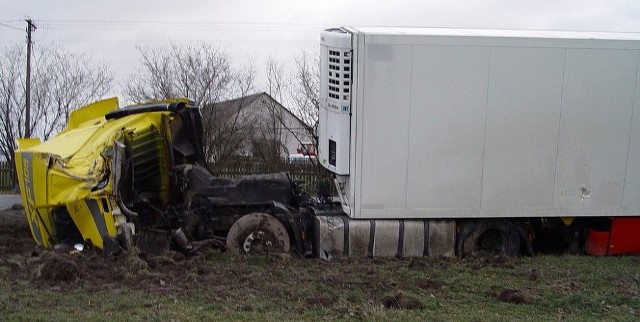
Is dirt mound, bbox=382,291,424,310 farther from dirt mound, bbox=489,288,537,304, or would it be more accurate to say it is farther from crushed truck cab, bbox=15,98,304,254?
crushed truck cab, bbox=15,98,304,254

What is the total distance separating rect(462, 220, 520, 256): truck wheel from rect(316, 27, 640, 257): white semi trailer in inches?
0.9

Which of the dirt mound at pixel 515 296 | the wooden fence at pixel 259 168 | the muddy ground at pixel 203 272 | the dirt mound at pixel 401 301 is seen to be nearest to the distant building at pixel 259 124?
the wooden fence at pixel 259 168

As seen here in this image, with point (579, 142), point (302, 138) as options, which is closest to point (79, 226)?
point (579, 142)

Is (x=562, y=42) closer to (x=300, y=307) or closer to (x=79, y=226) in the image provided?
(x=300, y=307)

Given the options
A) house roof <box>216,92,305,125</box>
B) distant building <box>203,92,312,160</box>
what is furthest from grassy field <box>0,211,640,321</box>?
house roof <box>216,92,305,125</box>

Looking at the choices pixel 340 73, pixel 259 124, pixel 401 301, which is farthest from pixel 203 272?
pixel 259 124

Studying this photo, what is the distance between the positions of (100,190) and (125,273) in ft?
4.50

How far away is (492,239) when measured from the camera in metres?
10.3

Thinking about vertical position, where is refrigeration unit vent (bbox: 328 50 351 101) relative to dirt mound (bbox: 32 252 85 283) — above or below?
above

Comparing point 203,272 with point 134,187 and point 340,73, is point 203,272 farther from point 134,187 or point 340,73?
point 340,73

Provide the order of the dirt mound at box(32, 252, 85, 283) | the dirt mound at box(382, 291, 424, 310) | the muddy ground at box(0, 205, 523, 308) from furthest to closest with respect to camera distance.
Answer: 1. the dirt mound at box(32, 252, 85, 283)
2. the muddy ground at box(0, 205, 523, 308)
3. the dirt mound at box(382, 291, 424, 310)

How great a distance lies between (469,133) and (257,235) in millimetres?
3122

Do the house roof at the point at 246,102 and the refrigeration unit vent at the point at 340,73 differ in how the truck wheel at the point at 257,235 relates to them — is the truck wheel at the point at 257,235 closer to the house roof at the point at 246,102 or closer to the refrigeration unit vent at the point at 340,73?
the refrigeration unit vent at the point at 340,73

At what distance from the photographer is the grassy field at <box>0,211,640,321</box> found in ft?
21.6
